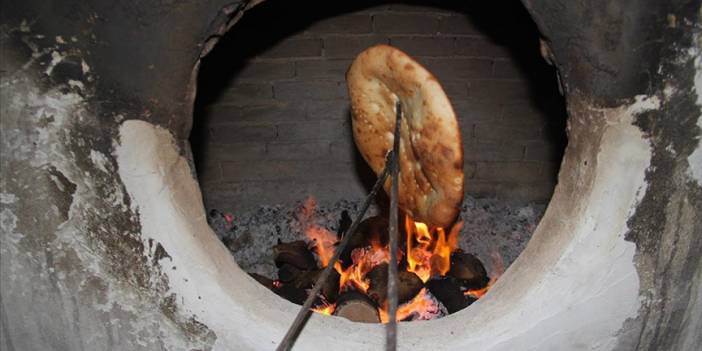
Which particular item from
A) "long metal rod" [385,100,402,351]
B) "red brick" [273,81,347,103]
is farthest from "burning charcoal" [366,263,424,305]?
"red brick" [273,81,347,103]

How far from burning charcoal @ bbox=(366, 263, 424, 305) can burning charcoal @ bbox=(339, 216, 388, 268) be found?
20 cm

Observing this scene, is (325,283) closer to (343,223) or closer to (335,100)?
(343,223)

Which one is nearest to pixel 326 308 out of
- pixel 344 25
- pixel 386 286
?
pixel 386 286

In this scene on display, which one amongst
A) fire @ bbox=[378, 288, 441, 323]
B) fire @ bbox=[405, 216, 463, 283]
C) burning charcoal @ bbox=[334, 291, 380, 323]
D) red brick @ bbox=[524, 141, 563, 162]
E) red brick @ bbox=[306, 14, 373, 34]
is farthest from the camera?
red brick @ bbox=[524, 141, 563, 162]

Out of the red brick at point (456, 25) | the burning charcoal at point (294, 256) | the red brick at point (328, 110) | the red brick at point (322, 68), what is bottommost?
the burning charcoal at point (294, 256)

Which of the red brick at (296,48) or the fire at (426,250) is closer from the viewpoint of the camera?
the fire at (426,250)

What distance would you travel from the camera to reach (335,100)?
2.74m

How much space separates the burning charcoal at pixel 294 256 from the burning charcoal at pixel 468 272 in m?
0.60

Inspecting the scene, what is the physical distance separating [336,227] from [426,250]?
0.49 metres

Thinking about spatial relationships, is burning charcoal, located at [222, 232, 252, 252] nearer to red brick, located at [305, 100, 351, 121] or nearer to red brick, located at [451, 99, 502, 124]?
red brick, located at [305, 100, 351, 121]

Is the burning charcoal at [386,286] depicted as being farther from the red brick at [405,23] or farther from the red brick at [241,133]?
the red brick at [405,23]

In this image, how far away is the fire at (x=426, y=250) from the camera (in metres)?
2.44

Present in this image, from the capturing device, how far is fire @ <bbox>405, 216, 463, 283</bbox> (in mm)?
2441

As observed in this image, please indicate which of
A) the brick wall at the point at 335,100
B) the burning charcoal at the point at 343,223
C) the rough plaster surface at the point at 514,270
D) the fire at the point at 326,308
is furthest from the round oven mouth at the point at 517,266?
the brick wall at the point at 335,100
